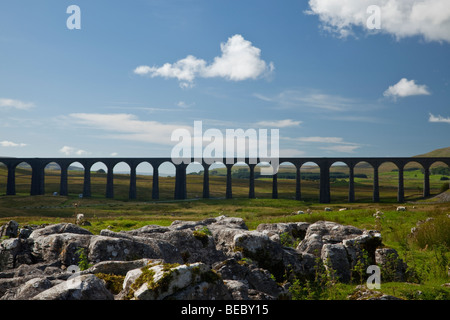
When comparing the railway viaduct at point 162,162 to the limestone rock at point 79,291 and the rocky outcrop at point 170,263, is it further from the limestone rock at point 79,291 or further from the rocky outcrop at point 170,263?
the limestone rock at point 79,291

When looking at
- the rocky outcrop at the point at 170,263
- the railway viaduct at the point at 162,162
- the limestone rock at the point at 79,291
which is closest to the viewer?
the limestone rock at the point at 79,291

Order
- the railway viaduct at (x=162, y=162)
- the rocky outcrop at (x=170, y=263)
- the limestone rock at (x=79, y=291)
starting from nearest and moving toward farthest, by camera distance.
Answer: the limestone rock at (x=79, y=291) < the rocky outcrop at (x=170, y=263) < the railway viaduct at (x=162, y=162)

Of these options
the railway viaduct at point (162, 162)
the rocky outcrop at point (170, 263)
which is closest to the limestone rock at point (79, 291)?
the rocky outcrop at point (170, 263)

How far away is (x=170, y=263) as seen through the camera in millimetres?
8836

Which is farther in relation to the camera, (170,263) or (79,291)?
(170,263)

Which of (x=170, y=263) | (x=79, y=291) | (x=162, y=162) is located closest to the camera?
(x=79, y=291)

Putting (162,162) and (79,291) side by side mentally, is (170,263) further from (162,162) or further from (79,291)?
(162,162)

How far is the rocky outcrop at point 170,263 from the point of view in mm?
6066

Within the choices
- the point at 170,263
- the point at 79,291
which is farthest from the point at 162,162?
the point at 79,291

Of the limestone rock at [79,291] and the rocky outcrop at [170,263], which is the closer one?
the limestone rock at [79,291]

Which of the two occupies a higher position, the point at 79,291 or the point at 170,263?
the point at 79,291

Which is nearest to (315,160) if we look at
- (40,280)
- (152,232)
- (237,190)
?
(237,190)
